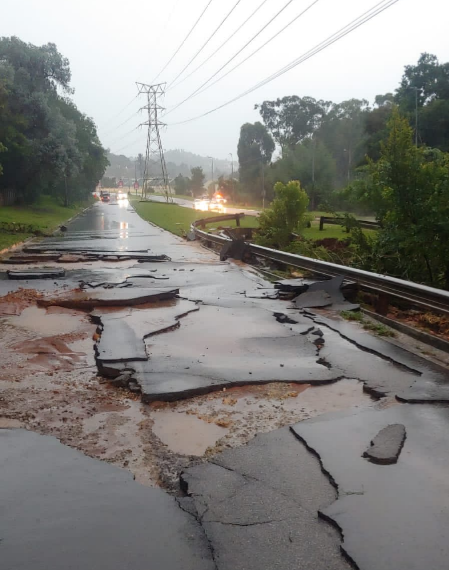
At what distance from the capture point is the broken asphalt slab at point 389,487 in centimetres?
306

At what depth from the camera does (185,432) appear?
4.79 m

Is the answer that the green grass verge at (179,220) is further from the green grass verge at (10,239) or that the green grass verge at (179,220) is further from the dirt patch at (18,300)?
the dirt patch at (18,300)

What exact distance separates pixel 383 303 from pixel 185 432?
6045 millimetres

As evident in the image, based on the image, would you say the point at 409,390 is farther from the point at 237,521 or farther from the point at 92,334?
the point at 92,334

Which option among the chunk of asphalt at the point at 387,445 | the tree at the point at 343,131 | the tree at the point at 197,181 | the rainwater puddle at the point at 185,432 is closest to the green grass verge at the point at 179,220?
the rainwater puddle at the point at 185,432

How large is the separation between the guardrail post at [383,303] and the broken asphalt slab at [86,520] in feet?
22.4

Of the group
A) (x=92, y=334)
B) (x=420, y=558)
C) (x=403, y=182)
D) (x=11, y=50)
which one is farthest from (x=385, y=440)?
(x=11, y=50)

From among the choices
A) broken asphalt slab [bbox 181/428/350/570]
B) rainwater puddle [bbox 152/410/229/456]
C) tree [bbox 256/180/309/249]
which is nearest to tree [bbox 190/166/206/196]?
tree [bbox 256/180/309/249]

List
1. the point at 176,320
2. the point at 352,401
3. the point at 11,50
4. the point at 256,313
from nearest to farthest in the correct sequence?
1. the point at 352,401
2. the point at 176,320
3. the point at 256,313
4. the point at 11,50

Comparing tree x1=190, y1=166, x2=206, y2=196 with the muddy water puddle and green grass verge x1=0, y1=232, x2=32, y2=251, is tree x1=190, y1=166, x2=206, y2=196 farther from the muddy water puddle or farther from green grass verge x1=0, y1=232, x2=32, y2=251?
the muddy water puddle

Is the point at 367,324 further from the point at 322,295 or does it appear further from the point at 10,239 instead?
the point at 10,239

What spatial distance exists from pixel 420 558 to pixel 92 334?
6.01 metres

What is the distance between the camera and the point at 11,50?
50406mm

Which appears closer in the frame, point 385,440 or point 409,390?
point 385,440
